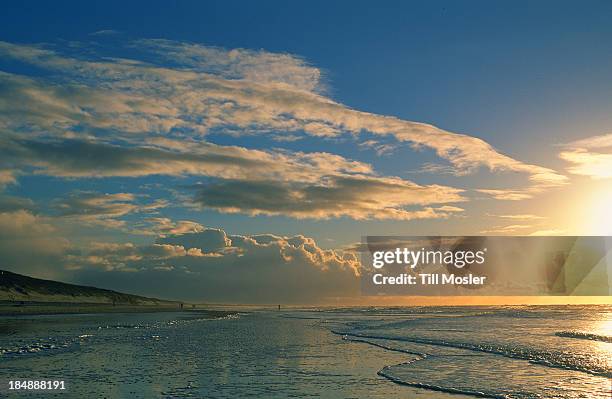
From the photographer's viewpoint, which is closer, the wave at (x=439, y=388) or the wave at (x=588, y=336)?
the wave at (x=439, y=388)

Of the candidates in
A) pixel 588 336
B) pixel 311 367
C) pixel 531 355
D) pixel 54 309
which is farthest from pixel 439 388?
pixel 54 309

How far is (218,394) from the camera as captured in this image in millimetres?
16828

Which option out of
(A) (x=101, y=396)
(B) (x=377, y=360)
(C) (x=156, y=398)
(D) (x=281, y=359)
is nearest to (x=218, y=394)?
(C) (x=156, y=398)

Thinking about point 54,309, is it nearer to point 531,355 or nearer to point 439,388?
point 531,355

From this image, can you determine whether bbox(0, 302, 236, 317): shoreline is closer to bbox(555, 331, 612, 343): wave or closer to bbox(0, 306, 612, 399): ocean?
bbox(0, 306, 612, 399): ocean

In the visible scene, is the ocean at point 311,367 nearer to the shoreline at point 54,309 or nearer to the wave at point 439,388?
the wave at point 439,388

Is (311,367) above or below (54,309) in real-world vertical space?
above

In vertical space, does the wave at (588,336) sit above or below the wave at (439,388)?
below

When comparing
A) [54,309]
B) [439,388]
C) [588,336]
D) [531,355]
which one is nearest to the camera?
[439,388]

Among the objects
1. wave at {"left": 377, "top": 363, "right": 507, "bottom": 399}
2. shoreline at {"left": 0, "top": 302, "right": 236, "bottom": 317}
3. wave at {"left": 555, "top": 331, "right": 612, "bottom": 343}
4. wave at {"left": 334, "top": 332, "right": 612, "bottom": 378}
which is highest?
wave at {"left": 377, "top": 363, "right": 507, "bottom": 399}

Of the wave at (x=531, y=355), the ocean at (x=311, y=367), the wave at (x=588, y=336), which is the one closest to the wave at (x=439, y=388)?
the ocean at (x=311, y=367)

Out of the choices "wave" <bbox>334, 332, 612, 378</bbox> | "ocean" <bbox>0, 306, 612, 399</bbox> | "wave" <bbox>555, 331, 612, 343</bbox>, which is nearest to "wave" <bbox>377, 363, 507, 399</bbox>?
"ocean" <bbox>0, 306, 612, 399</bbox>

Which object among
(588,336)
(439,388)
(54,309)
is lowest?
(54,309)

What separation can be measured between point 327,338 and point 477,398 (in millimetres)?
22029
